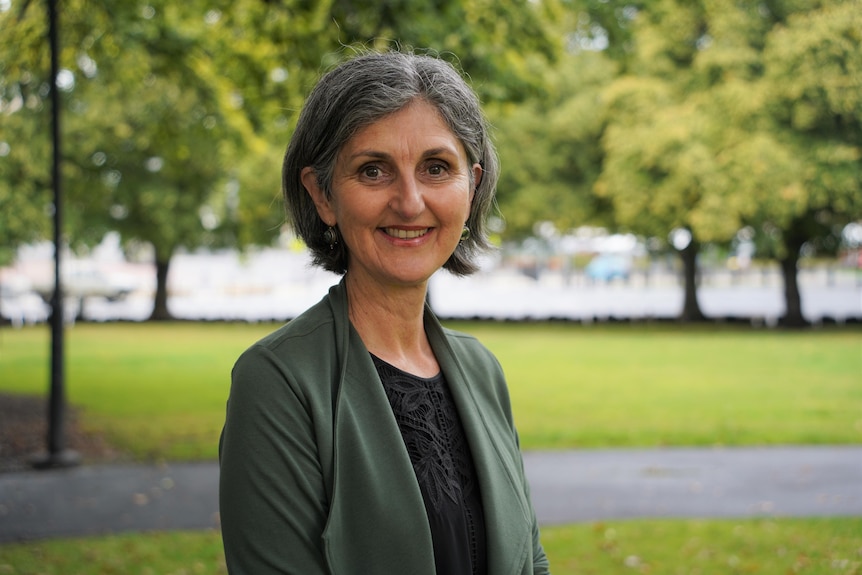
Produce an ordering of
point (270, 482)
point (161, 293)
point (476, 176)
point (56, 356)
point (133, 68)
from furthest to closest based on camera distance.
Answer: point (161, 293)
point (133, 68)
point (56, 356)
point (476, 176)
point (270, 482)

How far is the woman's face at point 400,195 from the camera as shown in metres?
1.95

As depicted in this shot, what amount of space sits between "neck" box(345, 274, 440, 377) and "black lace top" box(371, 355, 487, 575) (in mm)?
39

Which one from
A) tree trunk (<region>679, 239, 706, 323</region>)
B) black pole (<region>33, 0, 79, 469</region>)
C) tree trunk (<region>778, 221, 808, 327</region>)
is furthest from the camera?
tree trunk (<region>679, 239, 706, 323</region>)

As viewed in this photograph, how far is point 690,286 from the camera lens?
3152 centimetres

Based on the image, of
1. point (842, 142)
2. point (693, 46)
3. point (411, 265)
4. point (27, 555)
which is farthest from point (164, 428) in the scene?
point (693, 46)

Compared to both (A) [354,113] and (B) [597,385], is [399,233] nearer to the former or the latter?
(A) [354,113]

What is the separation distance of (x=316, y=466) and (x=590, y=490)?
272 inches

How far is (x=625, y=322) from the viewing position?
101ft

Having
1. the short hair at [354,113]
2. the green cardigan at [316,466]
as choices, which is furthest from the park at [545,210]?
the green cardigan at [316,466]

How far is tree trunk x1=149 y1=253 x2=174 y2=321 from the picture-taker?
36.7m

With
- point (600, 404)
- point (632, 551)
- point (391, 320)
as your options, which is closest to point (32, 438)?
point (600, 404)

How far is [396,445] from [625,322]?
29715 mm

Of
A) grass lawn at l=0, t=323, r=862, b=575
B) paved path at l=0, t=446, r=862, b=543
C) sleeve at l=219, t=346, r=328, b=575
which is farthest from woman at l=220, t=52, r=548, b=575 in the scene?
paved path at l=0, t=446, r=862, b=543

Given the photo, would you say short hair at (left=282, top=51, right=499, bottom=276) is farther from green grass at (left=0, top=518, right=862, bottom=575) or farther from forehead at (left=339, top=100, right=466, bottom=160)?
green grass at (left=0, top=518, right=862, bottom=575)
